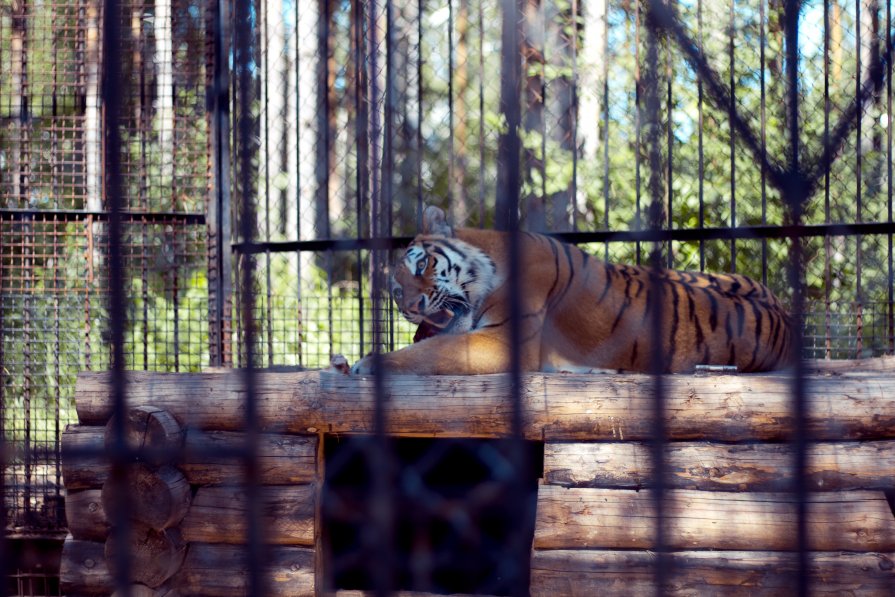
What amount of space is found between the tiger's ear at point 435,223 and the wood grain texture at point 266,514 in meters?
1.20

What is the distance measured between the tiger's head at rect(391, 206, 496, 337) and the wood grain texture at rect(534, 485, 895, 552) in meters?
1.03

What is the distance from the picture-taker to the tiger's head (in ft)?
10.8

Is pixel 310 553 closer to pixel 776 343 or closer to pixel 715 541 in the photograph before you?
pixel 715 541

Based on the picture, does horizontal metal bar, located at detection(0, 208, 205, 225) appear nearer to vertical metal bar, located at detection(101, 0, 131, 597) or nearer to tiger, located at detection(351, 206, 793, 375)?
tiger, located at detection(351, 206, 793, 375)

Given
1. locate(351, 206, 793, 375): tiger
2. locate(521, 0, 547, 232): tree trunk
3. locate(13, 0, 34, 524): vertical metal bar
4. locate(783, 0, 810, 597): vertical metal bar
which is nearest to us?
locate(783, 0, 810, 597): vertical metal bar

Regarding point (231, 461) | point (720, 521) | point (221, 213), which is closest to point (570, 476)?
point (720, 521)

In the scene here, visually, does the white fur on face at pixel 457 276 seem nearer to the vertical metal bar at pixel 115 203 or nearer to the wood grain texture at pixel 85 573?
the wood grain texture at pixel 85 573

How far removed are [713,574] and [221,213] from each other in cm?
256

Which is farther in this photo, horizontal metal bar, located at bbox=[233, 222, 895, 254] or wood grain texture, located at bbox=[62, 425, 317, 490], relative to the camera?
horizontal metal bar, located at bbox=[233, 222, 895, 254]

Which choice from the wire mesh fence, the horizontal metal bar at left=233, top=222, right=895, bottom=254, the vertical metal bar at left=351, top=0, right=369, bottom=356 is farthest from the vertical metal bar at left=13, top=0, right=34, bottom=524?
the vertical metal bar at left=351, top=0, right=369, bottom=356

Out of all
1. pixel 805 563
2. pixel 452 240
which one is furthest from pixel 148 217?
pixel 805 563

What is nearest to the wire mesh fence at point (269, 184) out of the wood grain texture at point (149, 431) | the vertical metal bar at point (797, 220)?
the wood grain texture at point (149, 431)

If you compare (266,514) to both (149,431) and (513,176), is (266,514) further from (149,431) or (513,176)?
(513,176)

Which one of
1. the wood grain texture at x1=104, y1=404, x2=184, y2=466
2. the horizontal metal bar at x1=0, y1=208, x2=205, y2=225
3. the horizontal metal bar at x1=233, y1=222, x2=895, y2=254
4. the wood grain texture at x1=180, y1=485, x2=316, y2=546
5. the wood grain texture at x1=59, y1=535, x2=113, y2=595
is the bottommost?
the wood grain texture at x1=59, y1=535, x2=113, y2=595
